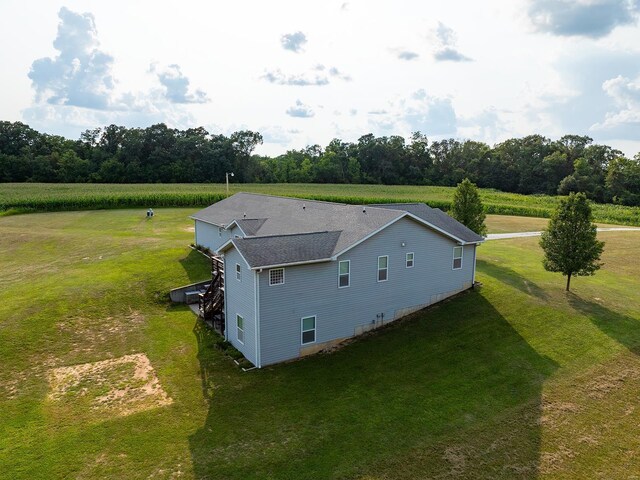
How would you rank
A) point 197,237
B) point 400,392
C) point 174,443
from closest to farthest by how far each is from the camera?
point 174,443
point 400,392
point 197,237

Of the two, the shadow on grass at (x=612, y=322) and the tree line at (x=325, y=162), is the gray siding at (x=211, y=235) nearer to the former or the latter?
the shadow on grass at (x=612, y=322)

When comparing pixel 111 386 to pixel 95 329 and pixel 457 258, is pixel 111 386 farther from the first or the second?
pixel 457 258

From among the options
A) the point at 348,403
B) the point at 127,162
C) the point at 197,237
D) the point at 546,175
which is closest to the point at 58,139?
the point at 127,162

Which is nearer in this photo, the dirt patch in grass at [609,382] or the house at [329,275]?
A: the dirt patch in grass at [609,382]

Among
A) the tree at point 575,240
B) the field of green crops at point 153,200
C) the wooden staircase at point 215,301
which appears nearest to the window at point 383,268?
the wooden staircase at point 215,301

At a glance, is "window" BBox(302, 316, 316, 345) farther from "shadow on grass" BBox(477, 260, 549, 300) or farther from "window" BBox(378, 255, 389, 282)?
"shadow on grass" BBox(477, 260, 549, 300)

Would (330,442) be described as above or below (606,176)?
below

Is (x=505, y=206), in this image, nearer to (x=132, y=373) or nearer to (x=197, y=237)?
(x=197, y=237)
